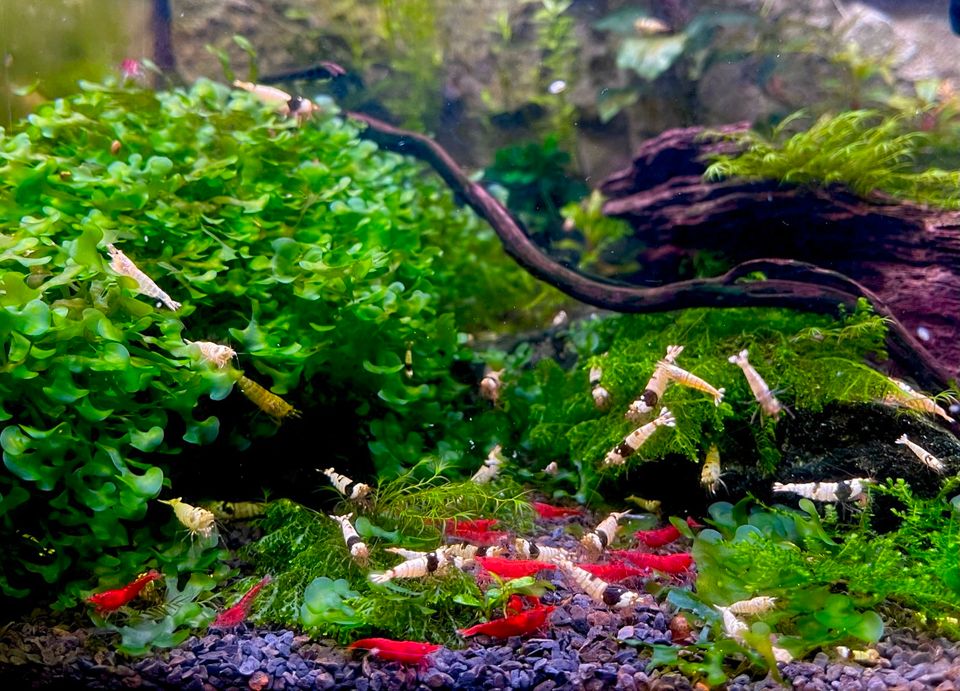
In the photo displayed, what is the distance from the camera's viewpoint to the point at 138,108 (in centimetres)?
438

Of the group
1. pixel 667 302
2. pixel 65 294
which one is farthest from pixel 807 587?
pixel 65 294

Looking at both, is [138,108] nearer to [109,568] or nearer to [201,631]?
[109,568]

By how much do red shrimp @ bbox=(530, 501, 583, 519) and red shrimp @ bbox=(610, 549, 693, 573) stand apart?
0.61m

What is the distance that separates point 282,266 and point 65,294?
977 millimetres

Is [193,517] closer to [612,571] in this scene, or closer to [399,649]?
[399,649]

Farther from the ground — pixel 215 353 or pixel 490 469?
pixel 215 353

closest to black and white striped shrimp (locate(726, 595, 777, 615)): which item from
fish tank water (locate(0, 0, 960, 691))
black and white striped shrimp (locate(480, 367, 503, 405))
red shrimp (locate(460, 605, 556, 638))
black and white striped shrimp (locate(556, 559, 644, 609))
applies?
fish tank water (locate(0, 0, 960, 691))

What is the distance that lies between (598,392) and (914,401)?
5.07 ft

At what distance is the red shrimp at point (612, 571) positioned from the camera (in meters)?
2.90

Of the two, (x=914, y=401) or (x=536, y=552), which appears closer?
(x=536, y=552)

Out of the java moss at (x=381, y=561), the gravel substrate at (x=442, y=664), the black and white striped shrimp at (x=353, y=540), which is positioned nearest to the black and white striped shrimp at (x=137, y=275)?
the java moss at (x=381, y=561)

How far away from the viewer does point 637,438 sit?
11.8 ft

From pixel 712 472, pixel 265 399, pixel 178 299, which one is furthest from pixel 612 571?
pixel 178 299

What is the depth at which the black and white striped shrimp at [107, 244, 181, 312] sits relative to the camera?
3.05m
